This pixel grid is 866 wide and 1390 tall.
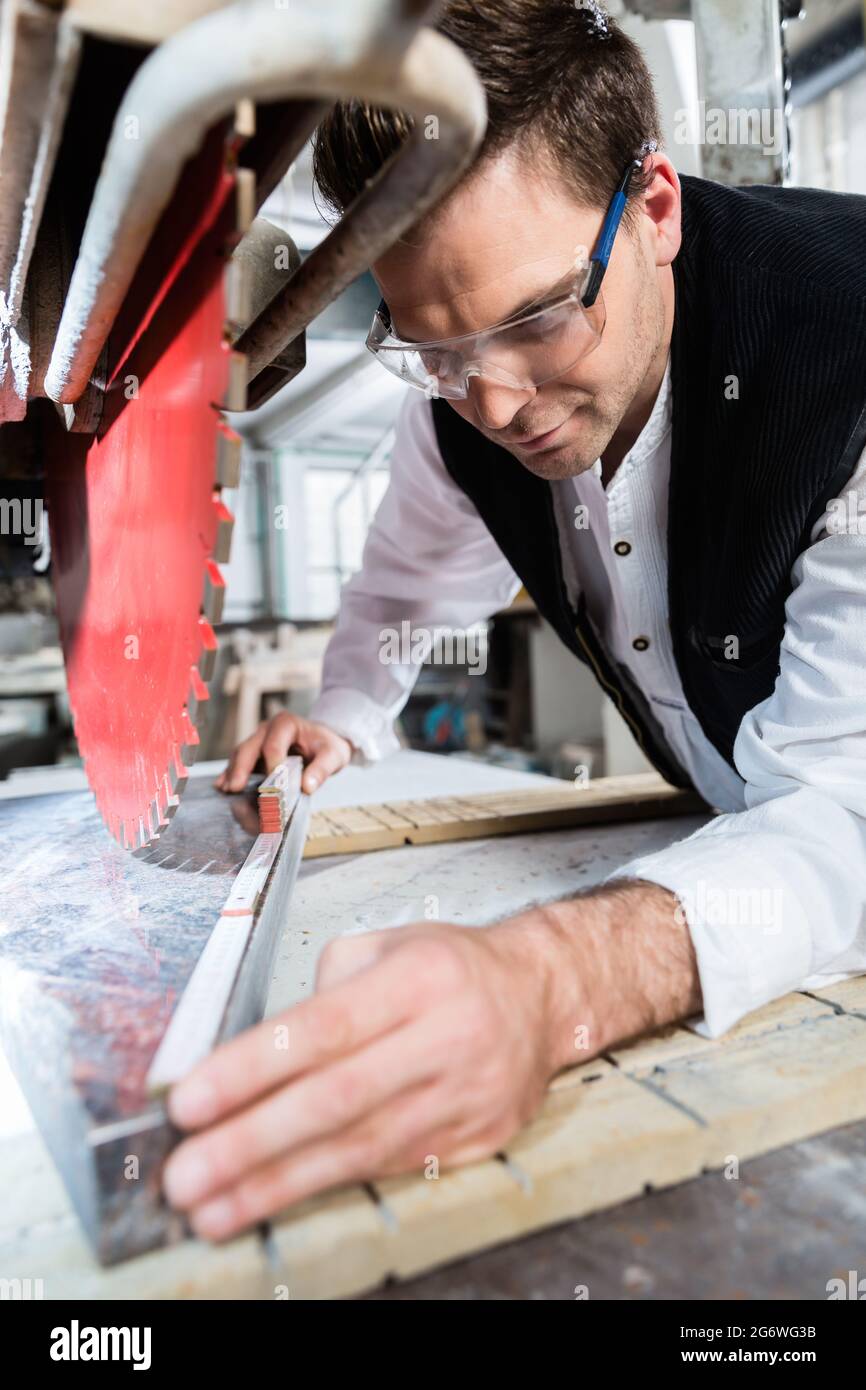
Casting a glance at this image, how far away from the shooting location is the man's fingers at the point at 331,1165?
504mm

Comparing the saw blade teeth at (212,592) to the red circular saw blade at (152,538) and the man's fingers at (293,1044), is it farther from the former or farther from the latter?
the man's fingers at (293,1044)

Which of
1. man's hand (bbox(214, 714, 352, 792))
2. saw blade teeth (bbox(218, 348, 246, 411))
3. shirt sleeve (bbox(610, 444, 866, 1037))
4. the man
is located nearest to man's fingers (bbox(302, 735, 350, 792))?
man's hand (bbox(214, 714, 352, 792))

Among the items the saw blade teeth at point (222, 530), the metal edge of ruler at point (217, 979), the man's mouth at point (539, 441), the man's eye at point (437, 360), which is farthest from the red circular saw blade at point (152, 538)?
the man's mouth at point (539, 441)

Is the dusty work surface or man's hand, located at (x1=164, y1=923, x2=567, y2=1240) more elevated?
man's hand, located at (x1=164, y1=923, x2=567, y2=1240)

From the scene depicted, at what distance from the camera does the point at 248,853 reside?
1.02 metres

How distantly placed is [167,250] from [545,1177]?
2.22ft

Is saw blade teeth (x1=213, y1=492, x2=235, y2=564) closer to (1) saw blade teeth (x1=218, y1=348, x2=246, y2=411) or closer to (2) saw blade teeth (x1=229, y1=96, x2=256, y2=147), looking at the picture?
(1) saw blade teeth (x1=218, y1=348, x2=246, y2=411)

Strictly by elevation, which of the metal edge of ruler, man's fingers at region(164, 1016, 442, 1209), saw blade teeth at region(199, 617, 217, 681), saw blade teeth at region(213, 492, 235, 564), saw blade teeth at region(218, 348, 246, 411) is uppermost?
saw blade teeth at region(218, 348, 246, 411)

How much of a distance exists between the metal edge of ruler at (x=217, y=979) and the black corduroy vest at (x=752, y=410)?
65 centimetres

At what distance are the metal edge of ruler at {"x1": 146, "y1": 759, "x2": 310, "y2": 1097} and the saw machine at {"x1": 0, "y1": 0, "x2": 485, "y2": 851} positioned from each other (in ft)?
0.37

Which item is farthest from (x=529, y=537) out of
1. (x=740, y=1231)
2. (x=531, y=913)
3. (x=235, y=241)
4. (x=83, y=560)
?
(x=740, y=1231)

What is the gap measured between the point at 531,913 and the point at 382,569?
4.21ft

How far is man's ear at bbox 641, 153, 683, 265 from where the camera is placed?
1.07 metres

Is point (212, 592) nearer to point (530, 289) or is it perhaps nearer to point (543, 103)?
point (530, 289)
